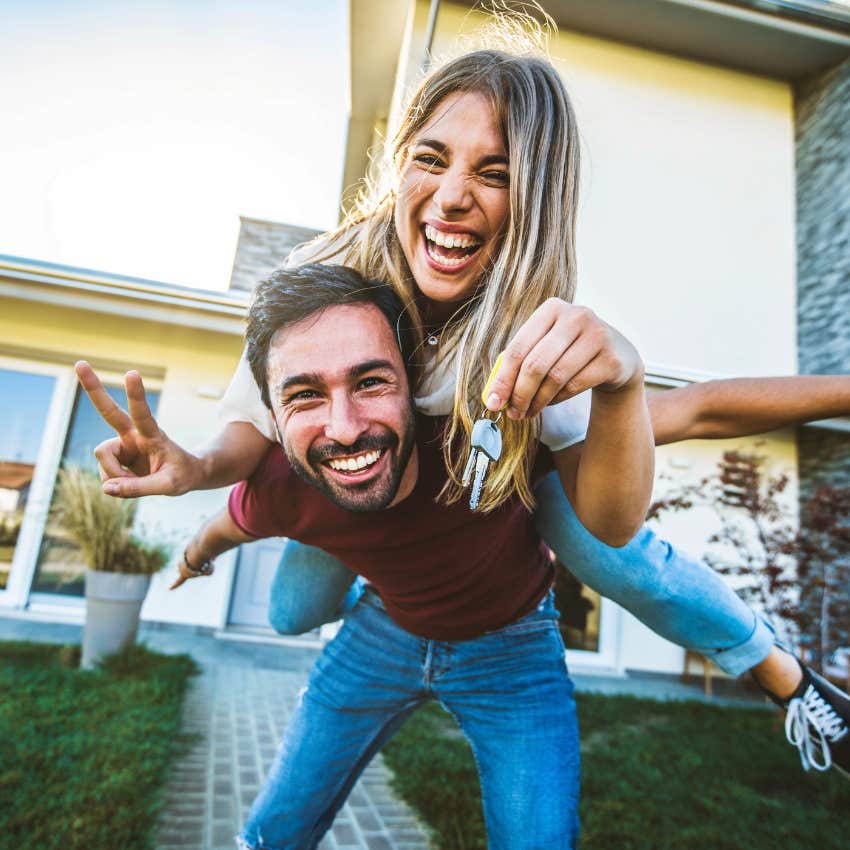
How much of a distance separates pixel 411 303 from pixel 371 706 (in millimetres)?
1206

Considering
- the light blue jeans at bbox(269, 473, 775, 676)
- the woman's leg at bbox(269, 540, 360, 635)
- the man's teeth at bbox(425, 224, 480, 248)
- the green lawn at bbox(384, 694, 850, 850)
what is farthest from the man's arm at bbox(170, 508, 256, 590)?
the green lawn at bbox(384, 694, 850, 850)

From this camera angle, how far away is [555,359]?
3.20 feet

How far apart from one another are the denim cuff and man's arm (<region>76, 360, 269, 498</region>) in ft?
5.10

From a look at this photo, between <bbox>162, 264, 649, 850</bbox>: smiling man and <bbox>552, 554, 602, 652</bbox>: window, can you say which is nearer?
<bbox>162, 264, 649, 850</bbox>: smiling man

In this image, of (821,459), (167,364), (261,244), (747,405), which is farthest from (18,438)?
(821,459)

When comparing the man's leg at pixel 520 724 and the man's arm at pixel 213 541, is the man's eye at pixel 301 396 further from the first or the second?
the man's leg at pixel 520 724

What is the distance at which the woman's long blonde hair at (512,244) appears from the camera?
1.48 meters

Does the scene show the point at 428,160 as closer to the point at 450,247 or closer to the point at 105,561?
the point at 450,247

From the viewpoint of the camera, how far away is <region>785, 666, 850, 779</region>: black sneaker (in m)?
2.00

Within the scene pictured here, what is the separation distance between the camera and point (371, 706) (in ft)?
6.54

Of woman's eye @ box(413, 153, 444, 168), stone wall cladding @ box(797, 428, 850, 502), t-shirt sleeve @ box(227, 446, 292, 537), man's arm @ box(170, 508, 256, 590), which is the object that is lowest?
man's arm @ box(170, 508, 256, 590)

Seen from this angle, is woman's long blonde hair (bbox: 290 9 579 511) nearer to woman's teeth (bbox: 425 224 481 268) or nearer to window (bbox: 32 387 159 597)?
woman's teeth (bbox: 425 224 481 268)

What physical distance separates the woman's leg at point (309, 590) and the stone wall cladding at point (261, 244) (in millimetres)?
6239

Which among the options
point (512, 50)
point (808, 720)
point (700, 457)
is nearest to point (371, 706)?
point (808, 720)
